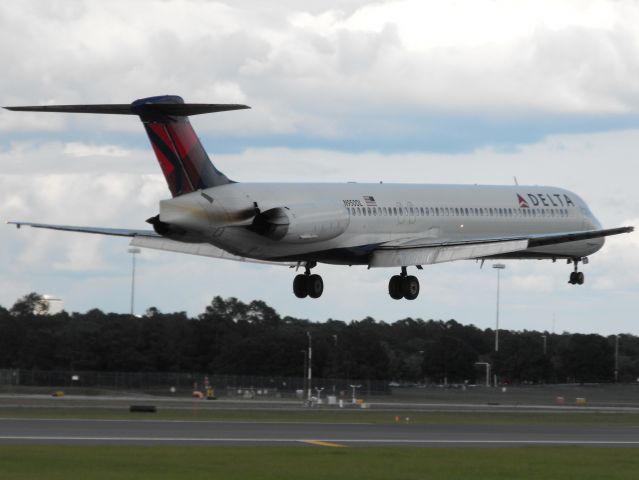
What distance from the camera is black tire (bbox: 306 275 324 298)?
56.4 m

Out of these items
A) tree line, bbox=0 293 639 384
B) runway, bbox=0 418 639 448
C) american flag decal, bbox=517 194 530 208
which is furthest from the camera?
tree line, bbox=0 293 639 384

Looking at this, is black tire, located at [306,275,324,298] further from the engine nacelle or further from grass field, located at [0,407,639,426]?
grass field, located at [0,407,639,426]

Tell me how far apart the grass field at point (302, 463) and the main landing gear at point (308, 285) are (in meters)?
17.6

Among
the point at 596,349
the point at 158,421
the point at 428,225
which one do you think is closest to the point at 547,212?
the point at 428,225

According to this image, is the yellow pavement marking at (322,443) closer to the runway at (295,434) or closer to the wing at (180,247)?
the runway at (295,434)

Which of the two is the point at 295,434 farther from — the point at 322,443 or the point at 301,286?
the point at 301,286

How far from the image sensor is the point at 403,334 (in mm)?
160750

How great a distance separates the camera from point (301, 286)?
56.4 metres

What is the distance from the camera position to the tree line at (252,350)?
377 ft

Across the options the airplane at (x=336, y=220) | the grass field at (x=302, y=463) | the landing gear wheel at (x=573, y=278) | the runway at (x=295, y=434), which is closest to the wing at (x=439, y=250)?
the airplane at (x=336, y=220)

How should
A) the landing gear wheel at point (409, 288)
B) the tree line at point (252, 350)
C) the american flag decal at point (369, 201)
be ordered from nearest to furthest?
1. the american flag decal at point (369, 201)
2. the landing gear wheel at point (409, 288)
3. the tree line at point (252, 350)

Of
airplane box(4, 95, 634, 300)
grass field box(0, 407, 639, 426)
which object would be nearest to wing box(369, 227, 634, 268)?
airplane box(4, 95, 634, 300)

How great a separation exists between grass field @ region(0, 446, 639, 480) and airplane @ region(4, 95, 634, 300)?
505 inches

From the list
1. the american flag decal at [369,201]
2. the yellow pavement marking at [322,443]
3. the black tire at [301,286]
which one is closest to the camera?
the yellow pavement marking at [322,443]
